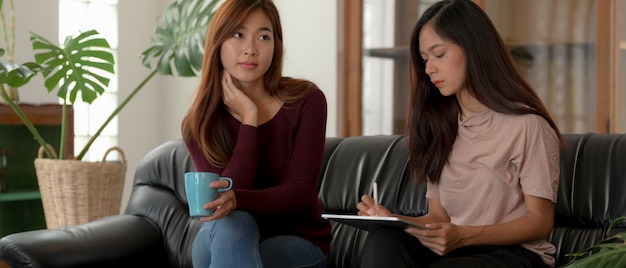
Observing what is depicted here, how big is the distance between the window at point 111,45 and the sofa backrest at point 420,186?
2391 millimetres

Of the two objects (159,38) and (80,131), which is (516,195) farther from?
(80,131)

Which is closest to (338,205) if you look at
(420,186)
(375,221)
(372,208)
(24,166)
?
(420,186)

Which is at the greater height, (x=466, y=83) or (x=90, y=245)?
(x=466, y=83)

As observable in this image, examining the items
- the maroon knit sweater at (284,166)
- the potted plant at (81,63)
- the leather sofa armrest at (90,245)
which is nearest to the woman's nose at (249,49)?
the maroon knit sweater at (284,166)

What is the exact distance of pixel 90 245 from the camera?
2.75m

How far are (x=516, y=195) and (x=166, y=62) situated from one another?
2.43 meters

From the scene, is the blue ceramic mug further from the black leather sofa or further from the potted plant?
the potted plant

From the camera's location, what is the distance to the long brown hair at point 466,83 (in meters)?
2.17

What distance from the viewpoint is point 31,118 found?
397 centimetres

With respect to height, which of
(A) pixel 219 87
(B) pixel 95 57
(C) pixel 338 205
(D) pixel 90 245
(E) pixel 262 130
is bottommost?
(D) pixel 90 245

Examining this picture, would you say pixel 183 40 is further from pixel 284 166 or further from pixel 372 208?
pixel 372 208

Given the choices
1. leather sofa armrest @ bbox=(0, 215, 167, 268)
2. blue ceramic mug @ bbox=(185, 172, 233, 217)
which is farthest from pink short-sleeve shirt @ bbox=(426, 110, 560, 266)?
leather sofa armrest @ bbox=(0, 215, 167, 268)

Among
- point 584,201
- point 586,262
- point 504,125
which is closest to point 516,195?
point 504,125

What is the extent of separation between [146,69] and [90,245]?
2620 millimetres
